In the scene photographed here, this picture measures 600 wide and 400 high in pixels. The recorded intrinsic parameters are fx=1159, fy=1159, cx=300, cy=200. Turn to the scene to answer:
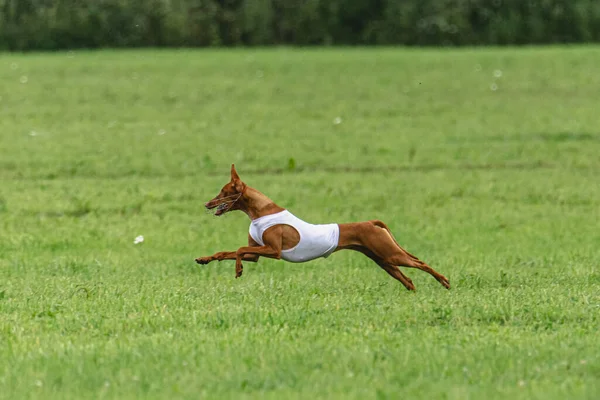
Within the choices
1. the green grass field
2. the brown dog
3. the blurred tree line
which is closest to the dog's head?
the brown dog

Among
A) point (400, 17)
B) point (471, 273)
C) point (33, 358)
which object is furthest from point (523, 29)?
point (33, 358)

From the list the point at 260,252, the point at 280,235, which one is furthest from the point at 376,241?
the point at 260,252

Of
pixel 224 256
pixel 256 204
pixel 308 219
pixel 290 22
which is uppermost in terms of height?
pixel 256 204

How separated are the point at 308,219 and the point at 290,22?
28522 mm

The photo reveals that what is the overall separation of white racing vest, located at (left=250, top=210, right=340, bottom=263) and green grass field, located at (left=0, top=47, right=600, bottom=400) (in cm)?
33

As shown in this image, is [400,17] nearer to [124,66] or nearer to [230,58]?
[230,58]

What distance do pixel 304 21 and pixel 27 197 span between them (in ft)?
89.6

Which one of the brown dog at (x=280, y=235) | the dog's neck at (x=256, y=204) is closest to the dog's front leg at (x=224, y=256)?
the brown dog at (x=280, y=235)

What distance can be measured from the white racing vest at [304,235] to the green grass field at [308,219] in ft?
1.10

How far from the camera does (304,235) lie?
7766 mm

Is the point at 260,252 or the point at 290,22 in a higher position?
the point at 260,252

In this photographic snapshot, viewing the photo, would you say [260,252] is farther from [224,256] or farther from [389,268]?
[389,268]

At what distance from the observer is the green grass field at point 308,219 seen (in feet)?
19.3

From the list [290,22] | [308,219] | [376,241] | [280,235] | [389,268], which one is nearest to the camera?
[280,235]
